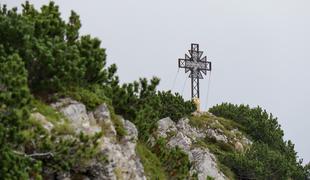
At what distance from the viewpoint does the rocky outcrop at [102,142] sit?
64.6 ft

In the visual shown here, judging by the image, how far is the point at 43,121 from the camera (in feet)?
60.2

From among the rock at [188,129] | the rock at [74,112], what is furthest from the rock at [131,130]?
the rock at [188,129]

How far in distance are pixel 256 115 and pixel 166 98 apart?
1356 cm

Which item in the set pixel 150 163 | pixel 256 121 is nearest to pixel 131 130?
pixel 150 163

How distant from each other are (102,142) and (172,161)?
7.89 m

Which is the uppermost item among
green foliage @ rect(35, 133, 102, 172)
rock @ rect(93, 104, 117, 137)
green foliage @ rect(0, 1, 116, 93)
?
green foliage @ rect(0, 1, 116, 93)

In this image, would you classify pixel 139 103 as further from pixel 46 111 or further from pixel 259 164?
pixel 259 164

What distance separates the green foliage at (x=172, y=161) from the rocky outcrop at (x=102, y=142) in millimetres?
4041

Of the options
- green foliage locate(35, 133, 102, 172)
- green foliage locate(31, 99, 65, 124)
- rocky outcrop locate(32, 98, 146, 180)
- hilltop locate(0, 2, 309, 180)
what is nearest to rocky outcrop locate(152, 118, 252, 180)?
hilltop locate(0, 2, 309, 180)

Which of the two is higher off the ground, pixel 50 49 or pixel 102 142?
pixel 50 49

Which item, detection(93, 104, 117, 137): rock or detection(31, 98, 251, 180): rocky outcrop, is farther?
detection(93, 104, 117, 137): rock

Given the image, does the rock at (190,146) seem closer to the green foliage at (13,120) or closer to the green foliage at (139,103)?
the green foliage at (139,103)

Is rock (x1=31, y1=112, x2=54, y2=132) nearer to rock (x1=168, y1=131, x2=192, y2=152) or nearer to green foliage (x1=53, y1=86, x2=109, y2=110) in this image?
green foliage (x1=53, y1=86, x2=109, y2=110)

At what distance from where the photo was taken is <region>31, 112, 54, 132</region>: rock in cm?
1816
